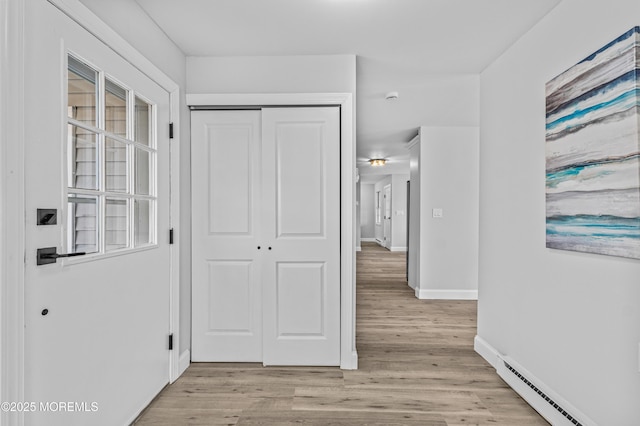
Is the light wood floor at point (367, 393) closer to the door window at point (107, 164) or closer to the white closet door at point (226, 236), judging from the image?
the white closet door at point (226, 236)

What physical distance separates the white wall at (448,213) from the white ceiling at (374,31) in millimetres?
1565

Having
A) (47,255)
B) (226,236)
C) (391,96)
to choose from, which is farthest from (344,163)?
(47,255)

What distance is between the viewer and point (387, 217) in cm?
1171

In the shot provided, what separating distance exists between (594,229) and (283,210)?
1924 mm

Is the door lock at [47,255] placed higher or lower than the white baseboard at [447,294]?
higher

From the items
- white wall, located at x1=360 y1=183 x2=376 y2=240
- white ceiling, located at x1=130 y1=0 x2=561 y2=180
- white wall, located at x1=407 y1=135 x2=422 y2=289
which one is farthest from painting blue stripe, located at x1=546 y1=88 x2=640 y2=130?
white wall, located at x1=360 y1=183 x2=376 y2=240

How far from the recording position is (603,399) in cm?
169

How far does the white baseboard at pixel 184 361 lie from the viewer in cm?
256

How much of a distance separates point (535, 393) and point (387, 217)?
9648mm

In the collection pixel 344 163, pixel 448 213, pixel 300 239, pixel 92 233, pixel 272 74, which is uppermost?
pixel 272 74

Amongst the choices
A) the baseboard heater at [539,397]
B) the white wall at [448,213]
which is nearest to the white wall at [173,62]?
the baseboard heater at [539,397]

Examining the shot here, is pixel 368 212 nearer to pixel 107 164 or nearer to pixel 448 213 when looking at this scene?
pixel 448 213

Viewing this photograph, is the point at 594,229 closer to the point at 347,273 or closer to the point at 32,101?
the point at 347,273

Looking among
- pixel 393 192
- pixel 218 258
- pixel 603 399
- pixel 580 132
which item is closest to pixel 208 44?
pixel 218 258
